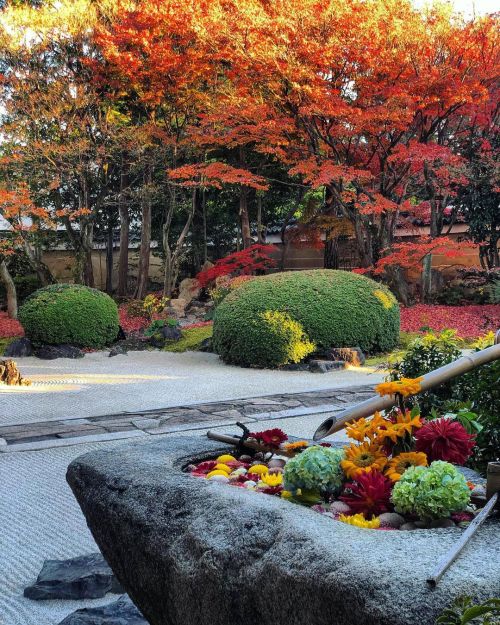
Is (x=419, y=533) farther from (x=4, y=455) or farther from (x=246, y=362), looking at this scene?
(x=246, y=362)

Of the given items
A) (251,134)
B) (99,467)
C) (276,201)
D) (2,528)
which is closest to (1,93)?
(251,134)

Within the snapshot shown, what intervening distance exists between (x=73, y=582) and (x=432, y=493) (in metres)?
1.85

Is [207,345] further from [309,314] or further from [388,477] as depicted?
[388,477]

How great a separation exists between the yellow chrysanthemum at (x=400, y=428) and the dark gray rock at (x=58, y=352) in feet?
33.5

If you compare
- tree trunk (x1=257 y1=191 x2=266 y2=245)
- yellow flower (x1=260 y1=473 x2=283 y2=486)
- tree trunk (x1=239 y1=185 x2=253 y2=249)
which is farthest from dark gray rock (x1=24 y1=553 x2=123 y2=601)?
tree trunk (x1=257 y1=191 x2=266 y2=245)

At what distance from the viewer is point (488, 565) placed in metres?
1.54

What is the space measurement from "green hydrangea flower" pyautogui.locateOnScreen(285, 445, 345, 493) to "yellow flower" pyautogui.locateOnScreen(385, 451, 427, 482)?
16 centimetres

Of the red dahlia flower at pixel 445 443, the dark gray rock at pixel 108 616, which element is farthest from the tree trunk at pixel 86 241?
the red dahlia flower at pixel 445 443

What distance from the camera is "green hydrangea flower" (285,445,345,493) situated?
2.15 m

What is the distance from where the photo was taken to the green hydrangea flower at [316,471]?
2152mm

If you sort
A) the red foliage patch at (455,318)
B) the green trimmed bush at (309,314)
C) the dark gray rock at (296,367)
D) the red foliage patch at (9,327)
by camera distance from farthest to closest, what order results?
the red foliage patch at (9,327), the red foliage patch at (455,318), the green trimmed bush at (309,314), the dark gray rock at (296,367)

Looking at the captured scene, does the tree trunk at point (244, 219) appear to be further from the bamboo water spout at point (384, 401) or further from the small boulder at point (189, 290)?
the bamboo water spout at point (384, 401)

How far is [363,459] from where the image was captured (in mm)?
2213

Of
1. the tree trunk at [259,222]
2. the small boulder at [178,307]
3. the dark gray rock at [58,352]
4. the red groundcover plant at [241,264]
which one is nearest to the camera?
the dark gray rock at [58,352]
